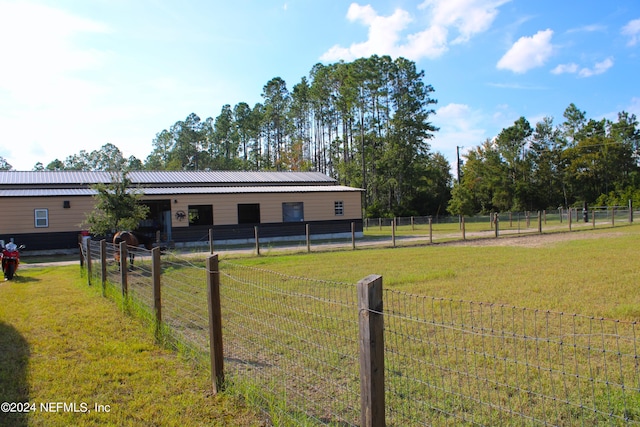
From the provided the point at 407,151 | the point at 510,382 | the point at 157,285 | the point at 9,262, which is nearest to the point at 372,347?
the point at 510,382

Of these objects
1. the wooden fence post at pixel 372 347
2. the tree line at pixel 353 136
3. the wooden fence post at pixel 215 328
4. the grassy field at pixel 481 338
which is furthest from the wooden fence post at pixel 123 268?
the tree line at pixel 353 136

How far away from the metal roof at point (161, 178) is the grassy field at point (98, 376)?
17.7 m

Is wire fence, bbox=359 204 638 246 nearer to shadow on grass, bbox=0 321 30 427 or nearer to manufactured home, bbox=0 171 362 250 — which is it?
manufactured home, bbox=0 171 362 250

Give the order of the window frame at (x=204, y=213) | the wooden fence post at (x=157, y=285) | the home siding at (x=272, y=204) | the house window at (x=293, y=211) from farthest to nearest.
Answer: the house window at (x=293, y=211) → the window frame at (x=204, y=213) → the home siding at (x=272, y=204) → the wooden fence post at (x=157, y=285)

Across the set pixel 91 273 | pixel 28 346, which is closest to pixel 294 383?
pixel 28 346

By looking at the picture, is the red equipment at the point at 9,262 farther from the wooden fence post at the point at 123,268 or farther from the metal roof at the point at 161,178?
the metal roof at the point at 161,178

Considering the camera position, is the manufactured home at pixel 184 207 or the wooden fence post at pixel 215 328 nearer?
the wooden fence post at pixel 215 328

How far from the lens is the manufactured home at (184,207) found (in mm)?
21031

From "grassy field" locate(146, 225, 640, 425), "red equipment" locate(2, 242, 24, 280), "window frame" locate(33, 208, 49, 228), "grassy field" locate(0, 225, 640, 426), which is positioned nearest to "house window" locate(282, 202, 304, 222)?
"window frame" locate(33, 208, 49, 228)

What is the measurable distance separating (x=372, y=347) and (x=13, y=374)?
4064 mm

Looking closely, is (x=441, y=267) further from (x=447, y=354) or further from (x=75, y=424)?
(x=75, y=424)

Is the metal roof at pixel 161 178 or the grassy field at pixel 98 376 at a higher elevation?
the metal roof at pixel 161 178

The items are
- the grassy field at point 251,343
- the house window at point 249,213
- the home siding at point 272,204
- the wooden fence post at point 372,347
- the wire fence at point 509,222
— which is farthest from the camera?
the wire fence at point 509,222

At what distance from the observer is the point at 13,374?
4703 millimetres
